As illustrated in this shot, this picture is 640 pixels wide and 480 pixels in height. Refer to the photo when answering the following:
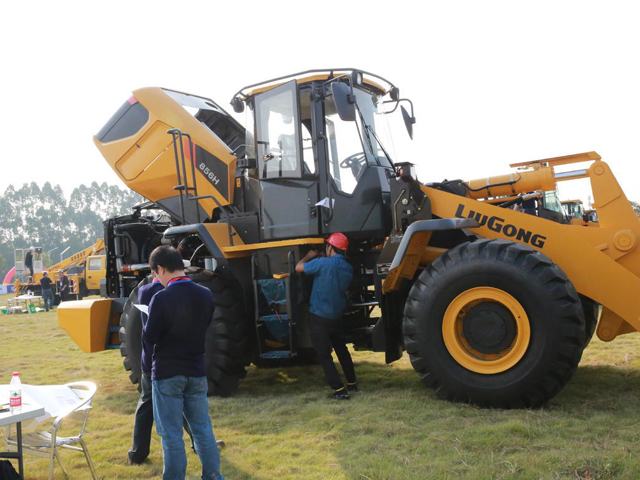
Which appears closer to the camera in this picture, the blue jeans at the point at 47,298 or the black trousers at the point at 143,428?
the black trousers at the point at 143,428

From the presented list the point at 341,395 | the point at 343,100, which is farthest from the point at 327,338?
the point at 343,100

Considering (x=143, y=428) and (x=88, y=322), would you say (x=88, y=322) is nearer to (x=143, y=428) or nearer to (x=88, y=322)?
(x=88, y=322)

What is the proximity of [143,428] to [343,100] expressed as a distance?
11.4ft

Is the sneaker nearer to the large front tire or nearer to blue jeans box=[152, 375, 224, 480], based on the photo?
the large front tire

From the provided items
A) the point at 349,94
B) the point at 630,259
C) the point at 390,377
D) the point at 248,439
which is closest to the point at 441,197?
the point at 349,94

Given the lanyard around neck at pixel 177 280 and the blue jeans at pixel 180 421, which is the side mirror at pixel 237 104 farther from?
the blue jeans at pixel 180 421

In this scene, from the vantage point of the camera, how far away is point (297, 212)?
22.3ft

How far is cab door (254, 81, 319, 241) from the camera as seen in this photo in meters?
6.72

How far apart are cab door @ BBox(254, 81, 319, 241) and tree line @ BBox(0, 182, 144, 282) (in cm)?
8816

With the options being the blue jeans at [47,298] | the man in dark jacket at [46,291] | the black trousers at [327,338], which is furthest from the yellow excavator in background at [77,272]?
the black trousers at [327,338]

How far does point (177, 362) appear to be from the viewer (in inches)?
153

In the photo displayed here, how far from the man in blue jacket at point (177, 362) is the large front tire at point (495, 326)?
2.39 meters

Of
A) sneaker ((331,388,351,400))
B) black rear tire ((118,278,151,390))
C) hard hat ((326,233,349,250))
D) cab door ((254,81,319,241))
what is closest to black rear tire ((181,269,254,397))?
cab door ((254,81,319,241))

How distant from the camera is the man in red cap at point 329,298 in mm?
6332
